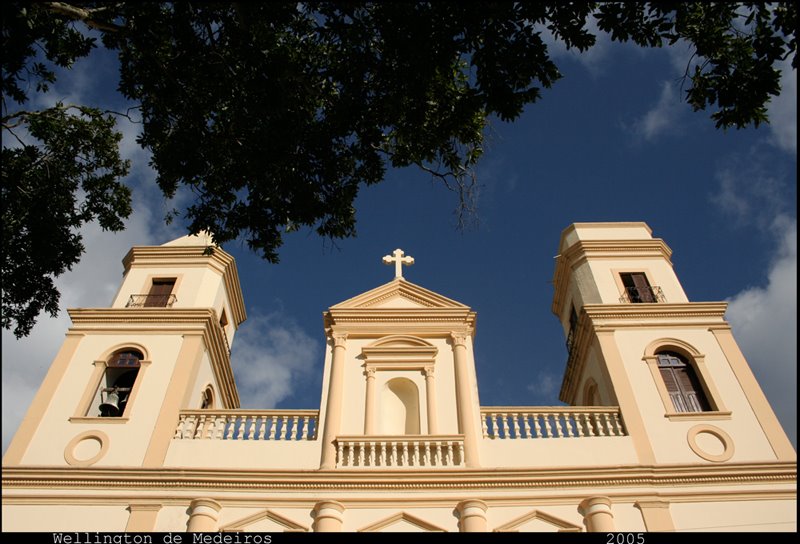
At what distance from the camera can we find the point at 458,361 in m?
14.0

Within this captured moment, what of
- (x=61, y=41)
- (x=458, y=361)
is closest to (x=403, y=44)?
(x=61, y=41)

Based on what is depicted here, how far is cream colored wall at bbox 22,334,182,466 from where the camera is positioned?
40.2ft

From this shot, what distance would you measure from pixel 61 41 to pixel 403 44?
5.66 meters

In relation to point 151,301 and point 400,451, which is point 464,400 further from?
point 151,301

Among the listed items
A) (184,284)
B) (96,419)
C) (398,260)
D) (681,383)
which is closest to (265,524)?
(96,419)

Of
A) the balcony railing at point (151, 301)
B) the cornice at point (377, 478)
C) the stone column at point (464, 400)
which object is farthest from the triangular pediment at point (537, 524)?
the balcony railing at point (151, 301)

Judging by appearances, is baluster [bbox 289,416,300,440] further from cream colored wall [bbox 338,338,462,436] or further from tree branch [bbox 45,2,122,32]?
tree branch [bbox 45,2,122,32]

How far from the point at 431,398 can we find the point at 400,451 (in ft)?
5.04

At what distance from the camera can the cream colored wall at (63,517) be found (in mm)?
11117

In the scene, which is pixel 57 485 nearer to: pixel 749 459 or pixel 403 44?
pixel 403 44

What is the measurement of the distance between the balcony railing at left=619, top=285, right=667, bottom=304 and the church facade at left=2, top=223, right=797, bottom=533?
0.14 feet

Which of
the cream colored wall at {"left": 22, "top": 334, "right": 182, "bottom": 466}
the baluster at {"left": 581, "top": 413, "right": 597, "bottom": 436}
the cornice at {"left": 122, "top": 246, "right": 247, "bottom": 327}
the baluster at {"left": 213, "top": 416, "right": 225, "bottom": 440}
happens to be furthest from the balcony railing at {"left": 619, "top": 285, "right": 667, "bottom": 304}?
the cream colored wall at {"left": 22, "top": 334, "right": 182, "bottom": 466}

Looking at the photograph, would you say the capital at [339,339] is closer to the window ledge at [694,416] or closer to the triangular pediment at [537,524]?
the triangular pediment at [537,524]

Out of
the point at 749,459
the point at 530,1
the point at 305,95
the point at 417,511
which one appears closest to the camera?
the point at 530,1
